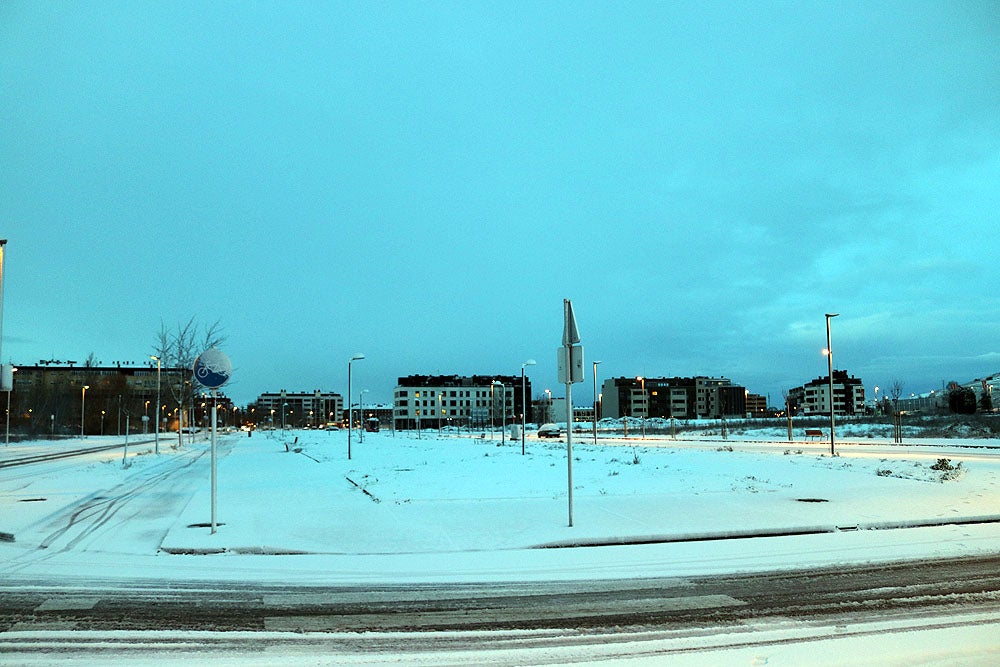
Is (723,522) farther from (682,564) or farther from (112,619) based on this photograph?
(112,619)

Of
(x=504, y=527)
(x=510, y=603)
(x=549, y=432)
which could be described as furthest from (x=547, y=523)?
(x=549, y=432)

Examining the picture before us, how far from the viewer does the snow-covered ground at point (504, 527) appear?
885 centimetres

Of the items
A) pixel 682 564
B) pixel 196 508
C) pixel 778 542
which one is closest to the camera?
pixel 682 564

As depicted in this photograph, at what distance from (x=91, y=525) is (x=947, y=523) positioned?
48.9ft

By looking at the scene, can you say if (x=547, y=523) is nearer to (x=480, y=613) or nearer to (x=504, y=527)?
(x=504, y=527)

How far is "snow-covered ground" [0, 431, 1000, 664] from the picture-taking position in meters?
8.85

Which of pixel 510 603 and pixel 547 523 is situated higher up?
pixel 510 603

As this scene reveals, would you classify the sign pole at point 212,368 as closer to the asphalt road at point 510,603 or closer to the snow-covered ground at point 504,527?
the snow-covered ground at point 504,527

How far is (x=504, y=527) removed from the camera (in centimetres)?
1155

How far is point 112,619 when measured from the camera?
21.3 feet

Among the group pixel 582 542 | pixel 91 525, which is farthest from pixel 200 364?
pixel 582 542

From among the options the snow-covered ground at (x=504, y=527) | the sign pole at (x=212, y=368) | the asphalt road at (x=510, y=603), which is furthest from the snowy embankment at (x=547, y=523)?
the sign pole at (x=212, y=368)

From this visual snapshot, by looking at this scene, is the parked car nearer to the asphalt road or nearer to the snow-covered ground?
the snow-covered ground

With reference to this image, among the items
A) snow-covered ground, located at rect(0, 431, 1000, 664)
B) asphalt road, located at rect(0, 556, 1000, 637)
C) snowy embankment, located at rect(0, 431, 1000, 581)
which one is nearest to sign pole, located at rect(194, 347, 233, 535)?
snow-covered ground, located at rect(0, 431, 1000, 664)
